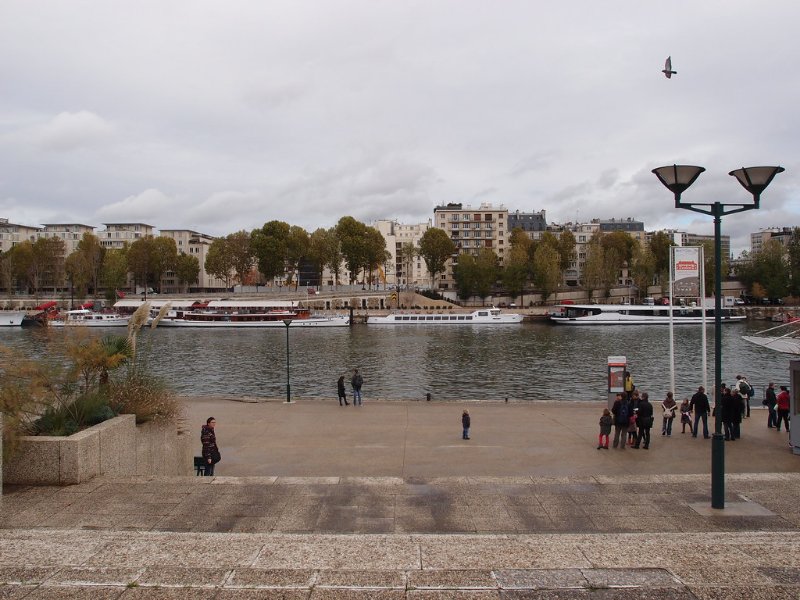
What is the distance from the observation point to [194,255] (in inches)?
5950

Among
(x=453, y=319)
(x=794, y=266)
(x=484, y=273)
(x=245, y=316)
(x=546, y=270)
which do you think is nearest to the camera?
(x=245, y=316)

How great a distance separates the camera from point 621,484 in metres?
10.2

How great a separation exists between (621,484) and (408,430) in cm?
865

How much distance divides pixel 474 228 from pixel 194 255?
73.1 metres

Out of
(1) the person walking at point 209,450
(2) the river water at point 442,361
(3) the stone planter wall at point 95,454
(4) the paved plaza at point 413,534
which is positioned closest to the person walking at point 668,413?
(4) the paved plaza at point 413,534

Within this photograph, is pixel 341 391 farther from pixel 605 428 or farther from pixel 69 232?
pixel 69 232

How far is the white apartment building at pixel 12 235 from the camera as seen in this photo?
15025 cm

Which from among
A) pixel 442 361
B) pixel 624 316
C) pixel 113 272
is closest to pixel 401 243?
pixel 113 272

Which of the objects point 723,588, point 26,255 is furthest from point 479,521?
point 26,255

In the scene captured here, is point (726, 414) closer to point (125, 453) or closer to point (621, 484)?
point (621, 484)

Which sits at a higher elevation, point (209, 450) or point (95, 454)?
point (95, 454)

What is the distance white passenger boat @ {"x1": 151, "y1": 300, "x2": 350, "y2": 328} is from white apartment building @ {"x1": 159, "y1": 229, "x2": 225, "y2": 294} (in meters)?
46.5

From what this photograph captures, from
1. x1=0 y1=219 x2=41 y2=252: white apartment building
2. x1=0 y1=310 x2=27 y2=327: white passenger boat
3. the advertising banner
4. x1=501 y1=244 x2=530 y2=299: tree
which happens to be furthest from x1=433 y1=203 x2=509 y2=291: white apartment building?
the advertising banner

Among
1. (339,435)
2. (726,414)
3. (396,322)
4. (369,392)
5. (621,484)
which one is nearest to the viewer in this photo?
(621,484)
